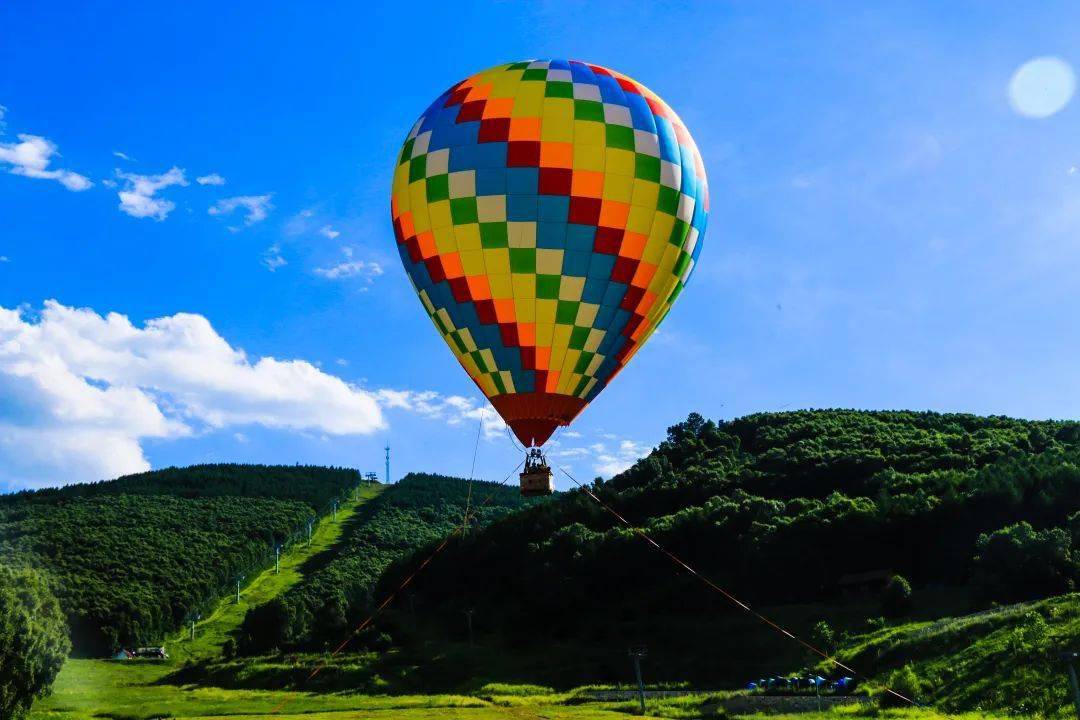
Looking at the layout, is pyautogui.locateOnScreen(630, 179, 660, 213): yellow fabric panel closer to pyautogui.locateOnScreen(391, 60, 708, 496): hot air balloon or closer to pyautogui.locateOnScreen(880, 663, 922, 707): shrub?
pyautogui.locateOnScreen(391, 60, 708, 496): hot air balloon

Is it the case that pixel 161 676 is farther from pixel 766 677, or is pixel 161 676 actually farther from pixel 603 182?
pixel 603 182

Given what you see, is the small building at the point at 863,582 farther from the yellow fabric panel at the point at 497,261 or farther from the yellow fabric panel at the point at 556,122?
the yellow fabric panel at the point at 556,122

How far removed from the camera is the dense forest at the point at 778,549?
64.8 meters

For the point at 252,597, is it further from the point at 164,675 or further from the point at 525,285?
the point at 525,285

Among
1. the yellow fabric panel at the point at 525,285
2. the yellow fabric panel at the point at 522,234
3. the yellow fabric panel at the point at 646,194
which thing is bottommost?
the yellow fabric panel at the point at 525,285

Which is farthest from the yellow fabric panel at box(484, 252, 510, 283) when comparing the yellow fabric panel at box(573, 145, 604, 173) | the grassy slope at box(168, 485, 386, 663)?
the grassy slope at box(168, 485, 386, 663)

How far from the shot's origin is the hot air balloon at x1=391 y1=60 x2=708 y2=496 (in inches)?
1160

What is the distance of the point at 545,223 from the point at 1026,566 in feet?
152

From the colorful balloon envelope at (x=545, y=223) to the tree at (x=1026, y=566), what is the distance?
136 feet

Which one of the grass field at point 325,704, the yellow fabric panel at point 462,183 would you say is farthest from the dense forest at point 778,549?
the yellow fabric panel at point 462,183

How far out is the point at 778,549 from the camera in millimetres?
80375

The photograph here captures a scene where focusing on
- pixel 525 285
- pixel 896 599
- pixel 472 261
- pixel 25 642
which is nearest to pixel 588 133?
pixel 525 285

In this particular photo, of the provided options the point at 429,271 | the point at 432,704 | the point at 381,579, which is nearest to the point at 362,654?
the point at 432,704

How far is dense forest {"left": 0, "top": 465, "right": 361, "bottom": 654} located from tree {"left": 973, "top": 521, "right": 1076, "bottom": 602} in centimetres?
8186
